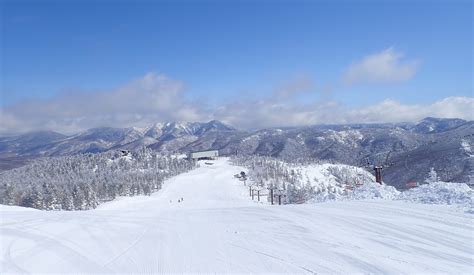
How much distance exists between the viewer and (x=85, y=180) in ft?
382

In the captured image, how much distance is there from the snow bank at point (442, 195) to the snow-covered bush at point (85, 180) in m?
77.4

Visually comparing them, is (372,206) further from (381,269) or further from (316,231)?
(381,269)

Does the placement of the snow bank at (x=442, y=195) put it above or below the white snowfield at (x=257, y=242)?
above

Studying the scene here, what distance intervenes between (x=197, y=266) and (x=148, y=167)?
147 meters

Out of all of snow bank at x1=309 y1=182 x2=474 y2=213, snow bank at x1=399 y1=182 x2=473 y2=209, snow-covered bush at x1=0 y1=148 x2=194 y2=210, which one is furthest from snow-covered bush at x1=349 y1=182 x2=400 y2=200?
snow-covered bush at x1=0 y1=148 x2=194 y2=210

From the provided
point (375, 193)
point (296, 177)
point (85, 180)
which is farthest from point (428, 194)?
point (296, 177)

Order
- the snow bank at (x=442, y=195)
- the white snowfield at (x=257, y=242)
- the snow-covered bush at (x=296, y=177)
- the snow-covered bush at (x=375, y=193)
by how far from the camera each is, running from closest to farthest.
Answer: the white snowfield at (x=257, y=242)
the snow bank at (x=442, y=195)
the snow-covered bush at (x=375, y=193)
the snow-covered bush at (x=296, y=177)

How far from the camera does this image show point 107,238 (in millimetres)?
12180

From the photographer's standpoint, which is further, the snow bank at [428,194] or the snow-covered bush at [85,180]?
the snow-covered bush at [85,180]

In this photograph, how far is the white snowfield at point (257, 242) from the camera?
8836 mm

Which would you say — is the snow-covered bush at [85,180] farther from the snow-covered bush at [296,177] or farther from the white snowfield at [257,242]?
the white snowfield at [257,242]

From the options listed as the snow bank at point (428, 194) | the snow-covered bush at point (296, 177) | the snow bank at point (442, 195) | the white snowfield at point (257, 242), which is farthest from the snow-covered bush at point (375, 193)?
the snow-covered bush at point (296, 177)

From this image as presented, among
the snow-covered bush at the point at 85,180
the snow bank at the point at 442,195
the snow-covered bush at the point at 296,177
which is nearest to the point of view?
the snow bank at the point at 442,195

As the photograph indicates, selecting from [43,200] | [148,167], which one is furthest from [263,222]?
[148,167]
